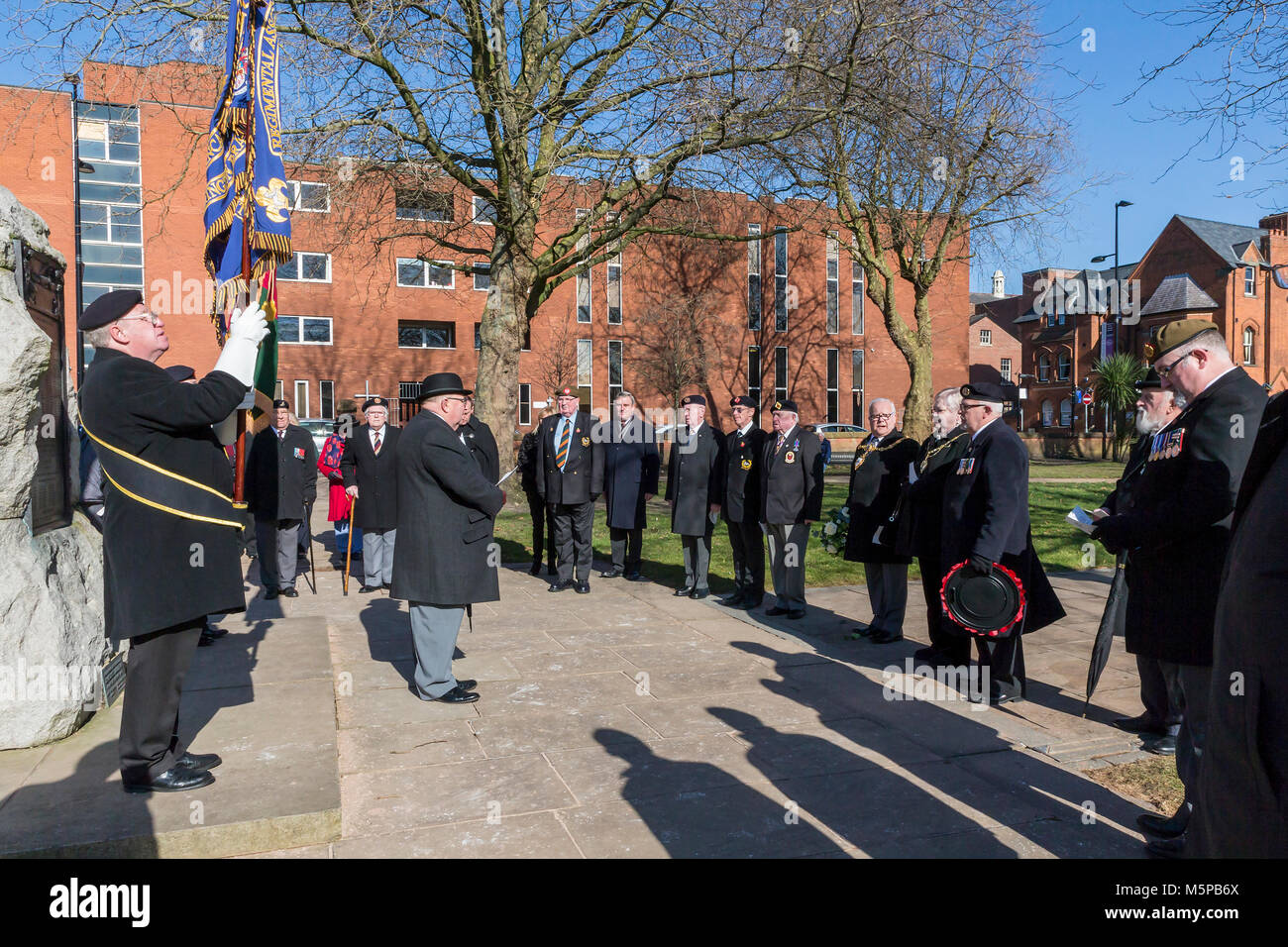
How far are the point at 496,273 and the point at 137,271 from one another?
26687mm

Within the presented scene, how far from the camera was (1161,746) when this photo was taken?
5.00 m

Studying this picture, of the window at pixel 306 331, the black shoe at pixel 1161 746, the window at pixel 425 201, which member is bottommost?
the black shoe at pixel 1161 746

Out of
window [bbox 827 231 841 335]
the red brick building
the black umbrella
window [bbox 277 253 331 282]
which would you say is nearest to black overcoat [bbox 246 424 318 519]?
the black umbrella

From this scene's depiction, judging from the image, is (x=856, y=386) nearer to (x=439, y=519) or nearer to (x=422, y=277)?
(x=422, y=277)

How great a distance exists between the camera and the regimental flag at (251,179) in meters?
4.68

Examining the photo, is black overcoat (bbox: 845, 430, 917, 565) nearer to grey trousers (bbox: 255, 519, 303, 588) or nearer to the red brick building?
grey trousers (bbox: 255, 519, 303, 588)

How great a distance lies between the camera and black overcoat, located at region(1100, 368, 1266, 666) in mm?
4012

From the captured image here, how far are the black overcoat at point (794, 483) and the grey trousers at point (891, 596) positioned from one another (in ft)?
3.05

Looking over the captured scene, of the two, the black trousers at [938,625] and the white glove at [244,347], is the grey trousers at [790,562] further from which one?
the white glove at [244,347]

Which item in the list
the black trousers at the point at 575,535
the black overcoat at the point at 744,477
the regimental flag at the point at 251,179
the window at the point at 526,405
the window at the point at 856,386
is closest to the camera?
the regimental flag at the point at 251,179

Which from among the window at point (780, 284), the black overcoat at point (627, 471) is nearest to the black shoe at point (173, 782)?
the black overcoat at point (627, 471)

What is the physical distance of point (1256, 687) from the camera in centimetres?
164

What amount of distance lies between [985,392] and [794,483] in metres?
2.48

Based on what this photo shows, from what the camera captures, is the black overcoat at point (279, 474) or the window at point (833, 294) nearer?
the black overcoat at point (279, 474)
